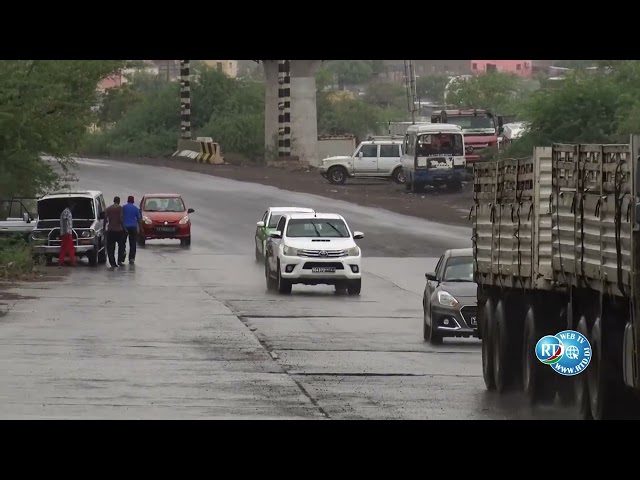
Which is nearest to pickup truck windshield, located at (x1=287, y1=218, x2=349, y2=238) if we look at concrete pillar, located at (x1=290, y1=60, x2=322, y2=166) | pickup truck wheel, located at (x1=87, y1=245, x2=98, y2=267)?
pickup truck wheel, located at (x1=87, y1=245, x2=98, y2=267)

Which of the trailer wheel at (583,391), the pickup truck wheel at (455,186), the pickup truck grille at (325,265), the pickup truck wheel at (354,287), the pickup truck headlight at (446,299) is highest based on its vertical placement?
the trailer wheel at (583,391)

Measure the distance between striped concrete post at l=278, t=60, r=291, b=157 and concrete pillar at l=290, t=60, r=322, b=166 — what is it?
0.90 m

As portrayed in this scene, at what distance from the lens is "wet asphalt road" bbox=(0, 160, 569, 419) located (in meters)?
18.2

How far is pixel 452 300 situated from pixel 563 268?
28.1ft

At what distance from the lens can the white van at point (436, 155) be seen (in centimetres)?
6062

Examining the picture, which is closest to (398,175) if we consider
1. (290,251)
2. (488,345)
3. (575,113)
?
(575,113)

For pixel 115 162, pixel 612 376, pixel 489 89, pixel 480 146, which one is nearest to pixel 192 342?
pixel 612 376

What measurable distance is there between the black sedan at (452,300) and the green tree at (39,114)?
641 inches

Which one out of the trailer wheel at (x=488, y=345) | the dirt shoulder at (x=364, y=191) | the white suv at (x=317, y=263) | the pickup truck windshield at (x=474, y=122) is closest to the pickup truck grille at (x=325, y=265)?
the white suv at (x=317, y=263)

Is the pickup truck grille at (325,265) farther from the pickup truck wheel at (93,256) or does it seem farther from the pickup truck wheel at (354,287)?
the pickup truck wheel at (93,256)

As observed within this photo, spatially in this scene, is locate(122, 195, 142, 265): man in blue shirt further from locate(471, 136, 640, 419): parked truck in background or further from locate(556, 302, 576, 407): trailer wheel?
locate(556, 302, 576, 407): trailer wheel

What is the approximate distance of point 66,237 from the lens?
4128cm
